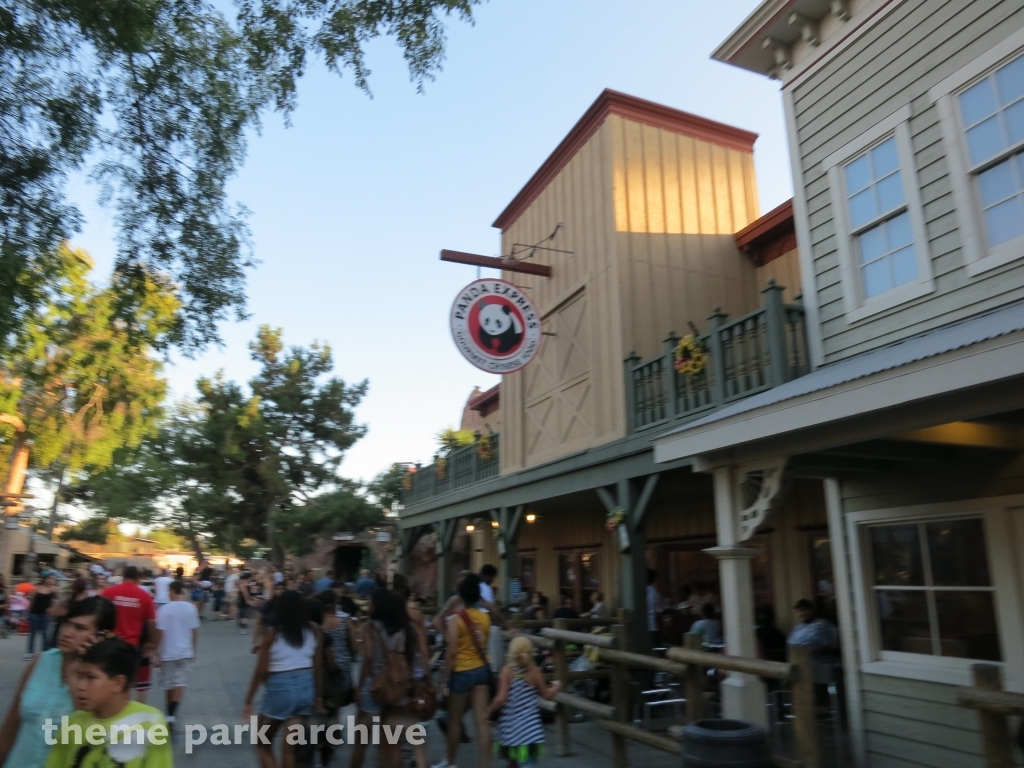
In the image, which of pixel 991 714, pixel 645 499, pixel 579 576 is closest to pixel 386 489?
pixel 579 576

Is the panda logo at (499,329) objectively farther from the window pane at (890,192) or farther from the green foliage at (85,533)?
the green foliage at (85,533)

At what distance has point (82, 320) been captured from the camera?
15078 millimetres

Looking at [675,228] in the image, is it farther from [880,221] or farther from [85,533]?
[85,533]

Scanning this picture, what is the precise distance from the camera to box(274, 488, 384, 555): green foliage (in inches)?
A: 1195

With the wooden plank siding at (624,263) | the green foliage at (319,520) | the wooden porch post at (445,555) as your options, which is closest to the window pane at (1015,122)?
the wooden plank siding at (624,263)

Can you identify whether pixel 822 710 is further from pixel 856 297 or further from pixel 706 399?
pixel 856 297

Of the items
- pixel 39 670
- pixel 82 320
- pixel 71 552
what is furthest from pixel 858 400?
pixel 71 552

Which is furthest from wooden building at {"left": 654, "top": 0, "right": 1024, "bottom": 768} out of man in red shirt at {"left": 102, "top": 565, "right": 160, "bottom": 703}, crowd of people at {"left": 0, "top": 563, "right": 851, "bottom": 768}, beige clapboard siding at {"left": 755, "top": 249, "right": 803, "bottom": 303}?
man in red shirt at {"left": 102, "top": 565, "right": 160, "bottom": 703}

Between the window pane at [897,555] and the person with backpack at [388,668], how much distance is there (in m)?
4.14

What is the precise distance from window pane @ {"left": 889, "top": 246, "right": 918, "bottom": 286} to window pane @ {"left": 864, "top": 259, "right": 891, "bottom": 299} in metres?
0.08

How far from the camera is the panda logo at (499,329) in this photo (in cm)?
1145

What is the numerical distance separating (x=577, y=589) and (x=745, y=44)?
1142 centimetres

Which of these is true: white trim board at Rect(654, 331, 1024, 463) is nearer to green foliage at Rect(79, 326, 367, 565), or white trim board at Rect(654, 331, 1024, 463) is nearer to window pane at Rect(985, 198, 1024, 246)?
window pane at Rect(985, 198, 1024, 246)

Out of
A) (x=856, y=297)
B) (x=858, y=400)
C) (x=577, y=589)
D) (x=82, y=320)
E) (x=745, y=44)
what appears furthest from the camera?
(x=577, y=589)
